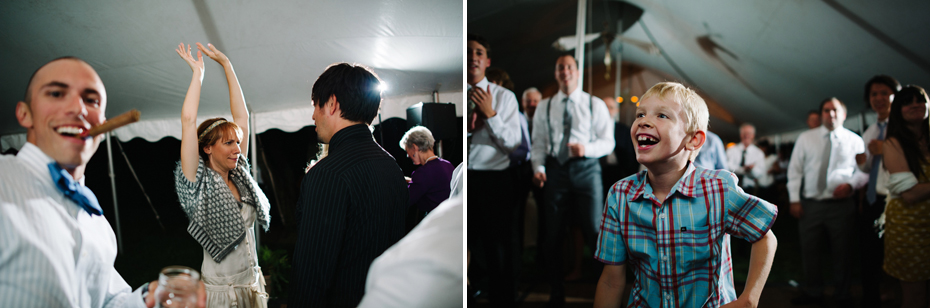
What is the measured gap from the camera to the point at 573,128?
2.14 meters

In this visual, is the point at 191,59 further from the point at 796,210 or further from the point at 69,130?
the point at 796,210

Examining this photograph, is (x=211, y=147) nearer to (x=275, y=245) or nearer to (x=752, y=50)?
(x=275, y=245)

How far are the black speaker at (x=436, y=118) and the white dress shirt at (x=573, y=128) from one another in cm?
93

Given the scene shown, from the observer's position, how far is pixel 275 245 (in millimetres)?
1026

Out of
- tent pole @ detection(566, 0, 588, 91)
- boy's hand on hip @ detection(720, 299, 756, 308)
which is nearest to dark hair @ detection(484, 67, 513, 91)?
tent pole @ detection(566, 0, 588, 91)

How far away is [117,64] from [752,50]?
7.82 ft

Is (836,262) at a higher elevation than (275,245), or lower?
lower

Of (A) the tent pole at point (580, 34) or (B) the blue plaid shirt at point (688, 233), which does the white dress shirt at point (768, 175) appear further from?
(B) the blue plaid shirt at point (688, 233)

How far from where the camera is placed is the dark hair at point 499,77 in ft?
6.59

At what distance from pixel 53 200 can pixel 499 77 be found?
1636mm

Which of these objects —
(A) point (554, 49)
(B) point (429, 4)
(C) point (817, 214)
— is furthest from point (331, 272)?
(C) point (817, 214)

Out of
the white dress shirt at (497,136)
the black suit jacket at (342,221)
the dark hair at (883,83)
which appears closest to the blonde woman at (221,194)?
the black suit jacket at (342,221)

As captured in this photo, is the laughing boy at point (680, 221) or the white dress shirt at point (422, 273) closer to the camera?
the white dress shirt at point (422, 273)

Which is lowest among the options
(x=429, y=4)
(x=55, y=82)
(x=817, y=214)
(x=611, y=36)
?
(x=817, y=214)
